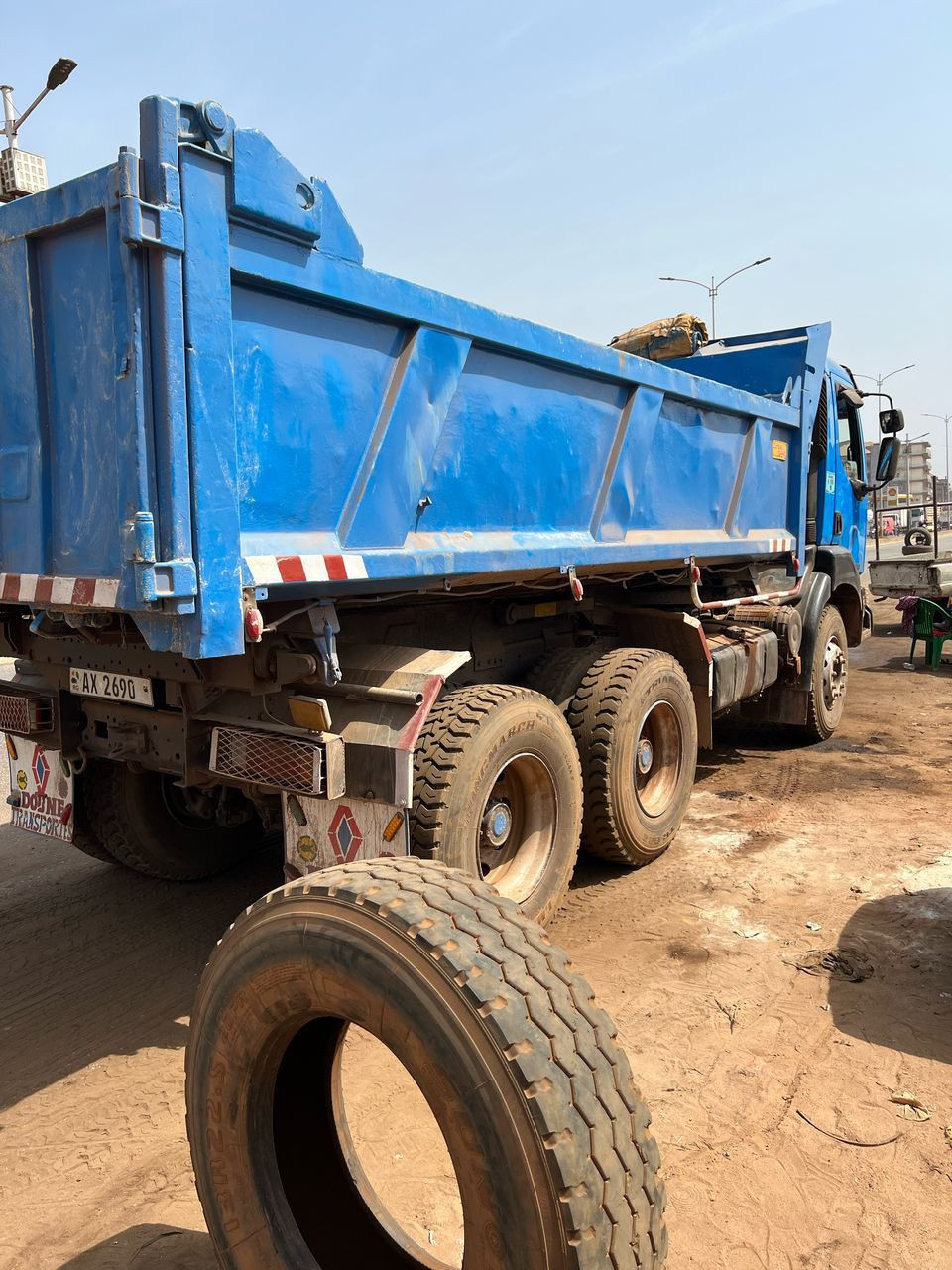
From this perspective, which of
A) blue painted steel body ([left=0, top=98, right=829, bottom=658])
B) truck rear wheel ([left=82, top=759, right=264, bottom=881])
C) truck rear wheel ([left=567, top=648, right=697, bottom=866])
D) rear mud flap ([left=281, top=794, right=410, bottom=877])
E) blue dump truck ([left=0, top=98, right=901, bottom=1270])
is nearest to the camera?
blue dump truck ([left=0, top=98, right=901, bottom=1270])

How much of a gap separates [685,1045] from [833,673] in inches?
212

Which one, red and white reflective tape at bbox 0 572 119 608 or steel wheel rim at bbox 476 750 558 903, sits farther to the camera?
steel wheel rim at bbox 476 750 558 903

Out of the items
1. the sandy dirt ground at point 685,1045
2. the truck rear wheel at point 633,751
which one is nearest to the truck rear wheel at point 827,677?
the sandy dirt ground at point 685,1045

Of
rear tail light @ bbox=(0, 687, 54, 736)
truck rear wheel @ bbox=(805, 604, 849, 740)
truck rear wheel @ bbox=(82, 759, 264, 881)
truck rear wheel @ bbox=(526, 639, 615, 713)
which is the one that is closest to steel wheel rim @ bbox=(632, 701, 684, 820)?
truck rear wheel @ bbox=(526, 639, 615, 713)

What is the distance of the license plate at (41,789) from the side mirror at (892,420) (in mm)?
7341

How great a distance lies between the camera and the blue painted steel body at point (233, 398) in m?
2.64

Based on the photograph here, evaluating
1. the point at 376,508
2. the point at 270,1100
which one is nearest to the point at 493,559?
the point at 376,508

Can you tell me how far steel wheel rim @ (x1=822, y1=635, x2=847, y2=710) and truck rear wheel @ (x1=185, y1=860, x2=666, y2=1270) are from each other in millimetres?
6486

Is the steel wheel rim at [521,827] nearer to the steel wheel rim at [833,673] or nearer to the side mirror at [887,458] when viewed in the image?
the steel wheel rim at [833,673]

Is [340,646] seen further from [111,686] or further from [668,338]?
[668,338]

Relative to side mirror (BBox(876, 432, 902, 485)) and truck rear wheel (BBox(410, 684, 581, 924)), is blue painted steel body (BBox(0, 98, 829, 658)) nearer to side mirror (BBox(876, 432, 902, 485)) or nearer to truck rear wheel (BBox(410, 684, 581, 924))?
truck rear wheel (BBox(410, 684, 581, 924))

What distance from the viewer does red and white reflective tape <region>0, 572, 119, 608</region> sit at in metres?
2.82

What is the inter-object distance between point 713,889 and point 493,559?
220 cm

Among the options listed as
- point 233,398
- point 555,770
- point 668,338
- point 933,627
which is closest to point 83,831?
point 555,770
